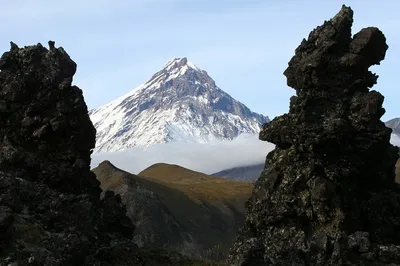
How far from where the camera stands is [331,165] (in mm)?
43656

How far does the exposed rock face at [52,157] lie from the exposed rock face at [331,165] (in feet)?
37.9

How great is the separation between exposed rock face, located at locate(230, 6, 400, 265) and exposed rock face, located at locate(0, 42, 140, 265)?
11.5 m

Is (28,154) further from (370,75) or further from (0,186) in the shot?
(370,75)

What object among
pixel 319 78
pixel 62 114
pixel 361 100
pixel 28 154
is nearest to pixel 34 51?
pixel 62 114

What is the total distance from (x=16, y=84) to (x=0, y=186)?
1276 cm

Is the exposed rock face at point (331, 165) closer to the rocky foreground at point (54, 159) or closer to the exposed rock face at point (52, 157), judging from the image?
the rocky foreground at point (54, 159)

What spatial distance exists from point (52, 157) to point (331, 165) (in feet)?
76.3

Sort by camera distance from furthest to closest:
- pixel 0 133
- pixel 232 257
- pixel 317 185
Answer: pixel 0 133, pixel 317 185, pixel 232 257

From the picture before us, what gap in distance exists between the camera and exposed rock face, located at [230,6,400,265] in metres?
41.6

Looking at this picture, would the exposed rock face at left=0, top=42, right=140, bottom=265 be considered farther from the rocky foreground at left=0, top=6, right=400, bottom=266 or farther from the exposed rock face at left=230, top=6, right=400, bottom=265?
the exposed rock face at left=230, top=6, right=400, bottom=265

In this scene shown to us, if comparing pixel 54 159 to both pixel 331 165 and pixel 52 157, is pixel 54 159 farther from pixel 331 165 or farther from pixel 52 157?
pixel 331 165

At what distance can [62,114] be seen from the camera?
4812cm

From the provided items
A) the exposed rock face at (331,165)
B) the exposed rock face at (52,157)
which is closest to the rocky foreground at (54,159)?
the exposed rock face at (52,157)

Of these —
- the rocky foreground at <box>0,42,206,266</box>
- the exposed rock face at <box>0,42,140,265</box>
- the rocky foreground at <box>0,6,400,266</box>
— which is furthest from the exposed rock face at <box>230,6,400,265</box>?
the exposed rock face at <box>0,42,140,265</box>
